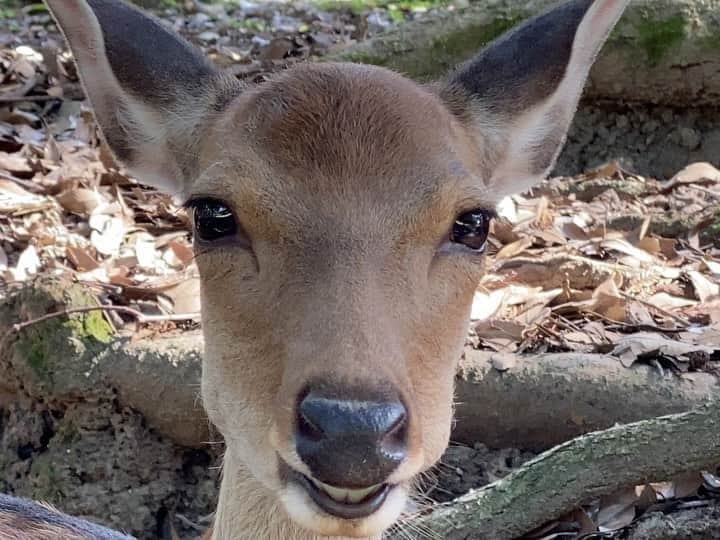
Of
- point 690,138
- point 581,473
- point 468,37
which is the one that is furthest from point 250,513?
point 690,138

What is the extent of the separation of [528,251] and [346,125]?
3.16m

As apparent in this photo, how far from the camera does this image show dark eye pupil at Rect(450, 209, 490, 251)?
106 inches

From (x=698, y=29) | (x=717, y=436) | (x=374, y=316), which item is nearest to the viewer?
(x=374, y=316)

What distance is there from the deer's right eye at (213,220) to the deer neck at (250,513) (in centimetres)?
71

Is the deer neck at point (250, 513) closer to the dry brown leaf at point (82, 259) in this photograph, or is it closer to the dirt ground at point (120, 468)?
the dirt ground at point (120, 468)

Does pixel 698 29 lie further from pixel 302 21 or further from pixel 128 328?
pixel 302 21

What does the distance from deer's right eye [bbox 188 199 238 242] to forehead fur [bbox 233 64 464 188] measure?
195 mm

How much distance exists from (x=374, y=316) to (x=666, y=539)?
184 cm

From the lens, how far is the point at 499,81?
3.19 m

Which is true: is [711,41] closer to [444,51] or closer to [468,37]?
[468,37]

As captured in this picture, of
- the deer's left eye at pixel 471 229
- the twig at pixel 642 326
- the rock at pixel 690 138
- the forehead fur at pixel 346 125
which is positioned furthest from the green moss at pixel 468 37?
the deer's left eye at pixel 471 229

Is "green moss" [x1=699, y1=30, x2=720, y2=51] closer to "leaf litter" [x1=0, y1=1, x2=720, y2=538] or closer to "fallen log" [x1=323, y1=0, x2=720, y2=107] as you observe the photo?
"fallen log" [x1=323, y1=0, x2=720, y2=107]

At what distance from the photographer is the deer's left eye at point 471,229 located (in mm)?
2680

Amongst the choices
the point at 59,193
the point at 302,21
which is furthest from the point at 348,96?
the point at 302,21
